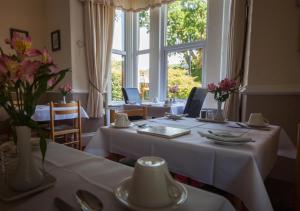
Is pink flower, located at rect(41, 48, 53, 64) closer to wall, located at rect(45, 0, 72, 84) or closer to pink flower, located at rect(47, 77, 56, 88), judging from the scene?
pink flower, located at rect(47, 77, 56, 88)

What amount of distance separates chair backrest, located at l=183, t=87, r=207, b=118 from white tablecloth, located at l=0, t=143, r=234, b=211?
198cm

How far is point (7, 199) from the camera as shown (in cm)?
48

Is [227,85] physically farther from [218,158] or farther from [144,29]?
[144,29]

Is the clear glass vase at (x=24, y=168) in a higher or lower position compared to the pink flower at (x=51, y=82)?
lower

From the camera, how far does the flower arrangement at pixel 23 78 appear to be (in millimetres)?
483

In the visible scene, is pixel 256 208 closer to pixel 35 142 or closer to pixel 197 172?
pixel 197 172

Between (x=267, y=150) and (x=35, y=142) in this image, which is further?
(x=267, y=150)

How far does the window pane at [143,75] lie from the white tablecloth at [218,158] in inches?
127

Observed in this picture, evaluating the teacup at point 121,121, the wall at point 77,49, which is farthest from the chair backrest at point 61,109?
the teacup at point 121,121

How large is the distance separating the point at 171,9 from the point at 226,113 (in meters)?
2.51

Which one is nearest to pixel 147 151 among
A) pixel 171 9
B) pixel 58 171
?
pixel 58 171

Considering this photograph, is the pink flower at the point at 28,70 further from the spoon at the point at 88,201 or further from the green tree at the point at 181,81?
the green tree at the point at 181,81

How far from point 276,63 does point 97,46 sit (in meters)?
2.82

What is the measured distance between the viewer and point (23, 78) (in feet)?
1.62
